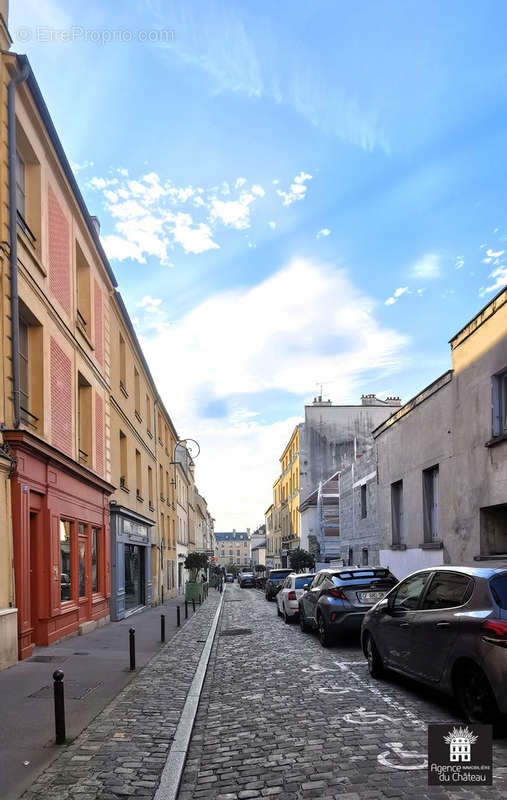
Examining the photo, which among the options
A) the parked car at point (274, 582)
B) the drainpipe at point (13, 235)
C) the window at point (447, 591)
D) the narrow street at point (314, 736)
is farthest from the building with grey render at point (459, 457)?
the parked car at point (274, 582)

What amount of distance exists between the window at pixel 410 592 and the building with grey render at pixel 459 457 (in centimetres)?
256

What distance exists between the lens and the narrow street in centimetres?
479

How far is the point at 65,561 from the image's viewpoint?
14352mm

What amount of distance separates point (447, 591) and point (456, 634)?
0.66 m

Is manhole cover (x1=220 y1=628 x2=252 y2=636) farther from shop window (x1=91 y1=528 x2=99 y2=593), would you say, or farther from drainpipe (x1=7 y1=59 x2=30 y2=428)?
drainpipe (x1=7 y1=59 x2=30 y2=428)

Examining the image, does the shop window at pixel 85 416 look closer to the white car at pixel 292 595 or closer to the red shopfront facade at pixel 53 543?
the red shopfront facade at pixel 53 543

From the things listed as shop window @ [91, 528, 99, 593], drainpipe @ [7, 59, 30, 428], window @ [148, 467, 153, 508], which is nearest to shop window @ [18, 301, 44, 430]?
drainpipe @ [7, 59, 30, 428]

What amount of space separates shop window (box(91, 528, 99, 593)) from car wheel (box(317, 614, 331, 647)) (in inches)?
271

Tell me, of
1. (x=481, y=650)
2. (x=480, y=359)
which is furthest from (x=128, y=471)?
(x=481, y=650)

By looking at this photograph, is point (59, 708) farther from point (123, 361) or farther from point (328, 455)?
point (328, 455)

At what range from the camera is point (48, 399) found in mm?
13266

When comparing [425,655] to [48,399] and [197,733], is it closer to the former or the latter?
[197,733]

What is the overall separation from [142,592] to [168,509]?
39.2 feet

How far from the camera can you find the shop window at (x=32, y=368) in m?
12.8
